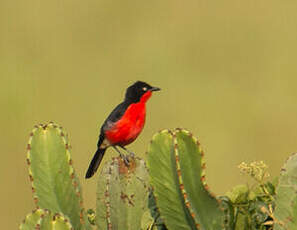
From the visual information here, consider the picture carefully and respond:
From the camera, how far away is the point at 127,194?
2.08 metres

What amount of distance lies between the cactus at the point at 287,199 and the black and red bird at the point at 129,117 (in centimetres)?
125

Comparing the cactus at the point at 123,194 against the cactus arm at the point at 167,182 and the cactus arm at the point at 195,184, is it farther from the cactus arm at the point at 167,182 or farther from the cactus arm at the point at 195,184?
the cactus arm at the point at 195,184

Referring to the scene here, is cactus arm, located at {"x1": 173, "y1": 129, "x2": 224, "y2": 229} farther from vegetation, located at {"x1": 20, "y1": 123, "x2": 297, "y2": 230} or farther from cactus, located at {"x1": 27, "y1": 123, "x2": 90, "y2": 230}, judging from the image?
cactus, located at {"x1": 27, "y1": 123, "x2": 90, "y2": 230}

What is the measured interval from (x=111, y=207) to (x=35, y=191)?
0.26 metres

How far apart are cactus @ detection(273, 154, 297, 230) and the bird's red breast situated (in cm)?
128

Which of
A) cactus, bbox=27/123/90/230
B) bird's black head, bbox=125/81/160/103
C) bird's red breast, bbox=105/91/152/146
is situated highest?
bird's black head, bbox=125/81/160/103

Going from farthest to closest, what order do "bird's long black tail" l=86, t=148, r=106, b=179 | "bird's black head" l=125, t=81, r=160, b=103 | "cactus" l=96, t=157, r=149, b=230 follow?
"bird's long black tail" l=86, t=148, r=106, b=179 → "bird's black head" l=125, t=81, r=160, b=103 → "cactus" l=96, t=157, r=149, b=230

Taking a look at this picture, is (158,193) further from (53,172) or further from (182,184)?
(53,172)

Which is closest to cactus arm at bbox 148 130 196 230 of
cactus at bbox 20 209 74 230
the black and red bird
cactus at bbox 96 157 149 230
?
cactus at bbox 96 157 149 230

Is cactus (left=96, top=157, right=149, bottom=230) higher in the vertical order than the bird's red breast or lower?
lower

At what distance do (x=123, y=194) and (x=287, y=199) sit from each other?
1.83 ft

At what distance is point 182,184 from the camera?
5.90ft

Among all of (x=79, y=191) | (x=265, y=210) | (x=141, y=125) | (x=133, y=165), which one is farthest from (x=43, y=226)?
(x=141, y=125)

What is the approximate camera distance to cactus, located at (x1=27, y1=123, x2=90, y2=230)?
1.96m
